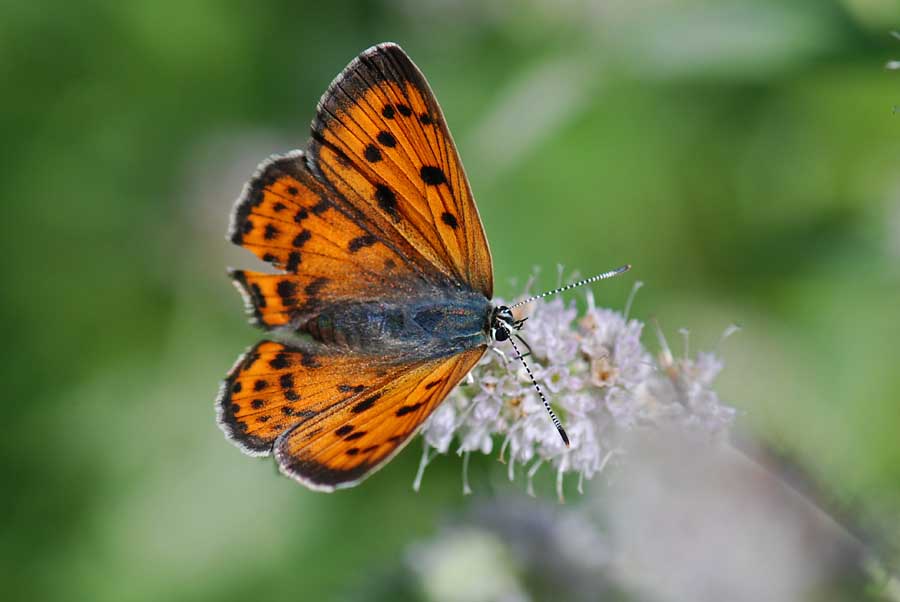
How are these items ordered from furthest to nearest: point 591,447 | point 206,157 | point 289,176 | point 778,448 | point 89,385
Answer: point 206,157 < point 89,385 < point 289,176 < point 591,447 < point 778,448

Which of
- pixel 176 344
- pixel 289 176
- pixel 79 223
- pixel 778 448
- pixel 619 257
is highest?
pixel 79 223

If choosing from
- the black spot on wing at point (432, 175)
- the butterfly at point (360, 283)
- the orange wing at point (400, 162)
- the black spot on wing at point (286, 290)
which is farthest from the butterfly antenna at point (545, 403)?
the black spot on wing at point (286, 290)

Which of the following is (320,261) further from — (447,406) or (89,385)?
(89,385)

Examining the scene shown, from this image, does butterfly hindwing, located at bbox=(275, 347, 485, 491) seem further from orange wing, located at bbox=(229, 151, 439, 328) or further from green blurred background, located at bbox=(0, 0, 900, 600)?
green blurred background, located at bbox=(0, 0, 900, 600)

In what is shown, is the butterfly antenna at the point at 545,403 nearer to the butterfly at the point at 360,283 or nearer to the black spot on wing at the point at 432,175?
the butterfly at the point at 360,283

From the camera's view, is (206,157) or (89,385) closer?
(89,385)

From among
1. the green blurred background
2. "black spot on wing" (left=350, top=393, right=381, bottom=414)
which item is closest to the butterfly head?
"black spot on wing" (left=350, top=393, right=381, bottom=414)

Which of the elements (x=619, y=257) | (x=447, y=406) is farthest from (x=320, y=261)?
(x=619, y=257)
